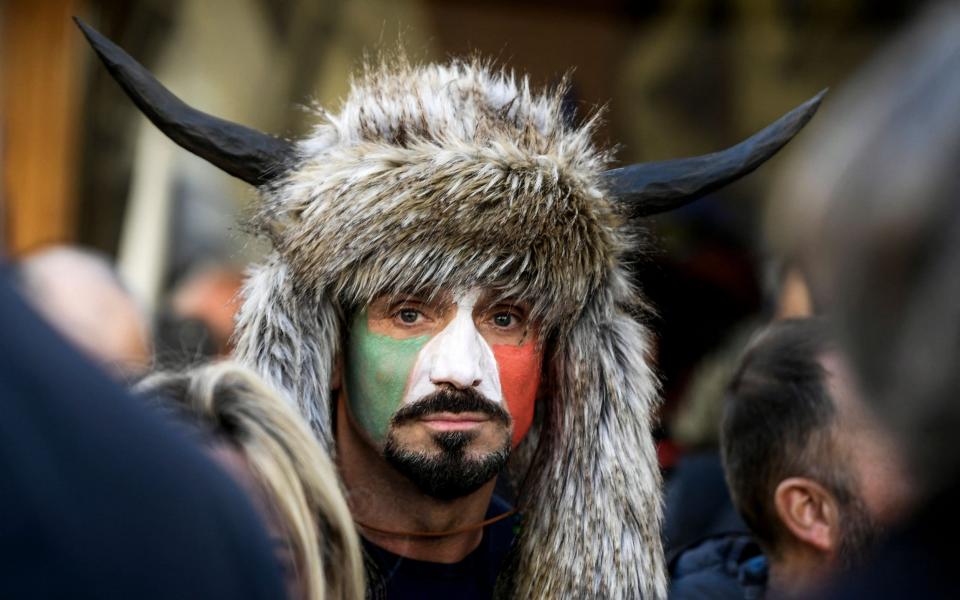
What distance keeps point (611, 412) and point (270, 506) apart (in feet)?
3.57

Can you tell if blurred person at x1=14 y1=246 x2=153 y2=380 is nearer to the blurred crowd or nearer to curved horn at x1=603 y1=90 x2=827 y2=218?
curved horn at x1=603 y1=90 x2=827 y2=218

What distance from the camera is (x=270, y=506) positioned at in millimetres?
1614

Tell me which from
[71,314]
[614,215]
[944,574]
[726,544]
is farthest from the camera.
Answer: [71,314]

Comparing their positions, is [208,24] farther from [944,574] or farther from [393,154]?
[944,574]

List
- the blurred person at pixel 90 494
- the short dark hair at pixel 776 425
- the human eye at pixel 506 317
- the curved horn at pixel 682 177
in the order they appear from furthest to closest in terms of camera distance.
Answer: the short dark hair at pixel 776 425 < the curved horn at pixel 682 177 < the human eye at pixel 506 317 < the blurred person at pixel 90 494

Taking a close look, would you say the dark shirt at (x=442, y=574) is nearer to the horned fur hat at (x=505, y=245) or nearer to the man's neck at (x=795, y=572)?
the horned fur hat at (x=505, y=245)

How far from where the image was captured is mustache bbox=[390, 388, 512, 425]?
234 cm

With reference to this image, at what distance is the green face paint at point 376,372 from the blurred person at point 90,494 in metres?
1.37

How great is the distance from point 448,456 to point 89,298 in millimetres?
1924

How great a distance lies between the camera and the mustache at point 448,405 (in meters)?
2.34

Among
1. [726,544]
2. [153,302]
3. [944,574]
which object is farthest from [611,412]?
[153,302]

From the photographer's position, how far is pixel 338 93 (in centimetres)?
588

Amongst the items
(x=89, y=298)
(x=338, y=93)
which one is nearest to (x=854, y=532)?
(x=89, y=298)

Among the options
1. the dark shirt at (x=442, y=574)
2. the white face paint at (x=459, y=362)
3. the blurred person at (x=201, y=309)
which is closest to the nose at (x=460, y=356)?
the white face paint at (x=459, y=362)
